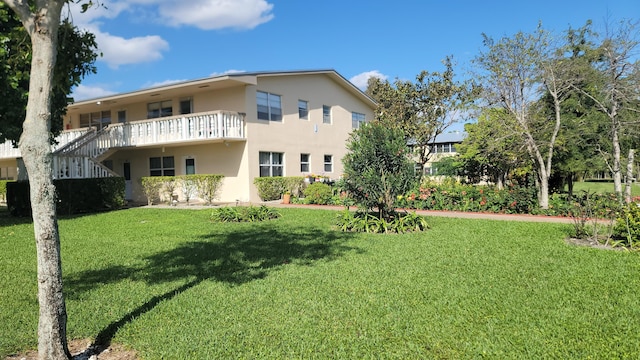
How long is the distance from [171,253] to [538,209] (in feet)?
36.3

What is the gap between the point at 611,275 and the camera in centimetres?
589

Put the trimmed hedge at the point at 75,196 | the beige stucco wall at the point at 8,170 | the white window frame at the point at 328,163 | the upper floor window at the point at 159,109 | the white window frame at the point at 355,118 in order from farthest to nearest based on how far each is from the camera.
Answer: the beige stucco wall at the point at 8,170
the white window frame at the point at 355,118
the white window frame at the point at 328,163
the upper floor window at the point at 159,109
the trimmed hedge at the point at 75,196

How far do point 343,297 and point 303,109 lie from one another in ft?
62.7

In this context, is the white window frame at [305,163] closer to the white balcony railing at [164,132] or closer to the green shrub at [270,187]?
the green shrub at [270,187]

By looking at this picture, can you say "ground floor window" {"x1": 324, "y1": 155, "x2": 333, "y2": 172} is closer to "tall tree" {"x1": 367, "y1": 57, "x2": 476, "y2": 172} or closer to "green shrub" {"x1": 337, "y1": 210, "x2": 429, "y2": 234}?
"tall tree" {"x1": 367, "y1": 57, "x2": 476, "y2": 172}

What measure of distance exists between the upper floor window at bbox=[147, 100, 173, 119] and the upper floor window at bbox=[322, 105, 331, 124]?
28.4 feet

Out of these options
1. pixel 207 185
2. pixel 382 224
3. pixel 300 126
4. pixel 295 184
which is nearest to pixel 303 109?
pixel 300 126

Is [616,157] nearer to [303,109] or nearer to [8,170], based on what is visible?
[303,109]

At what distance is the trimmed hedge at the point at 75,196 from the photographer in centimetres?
1551

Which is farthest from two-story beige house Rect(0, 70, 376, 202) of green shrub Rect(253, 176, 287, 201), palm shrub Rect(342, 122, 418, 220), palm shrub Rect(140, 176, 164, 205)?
palm shrub Rect(342, 122, 418, 220)

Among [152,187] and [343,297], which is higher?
[152,187]

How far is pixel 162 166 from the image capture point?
22.4 m

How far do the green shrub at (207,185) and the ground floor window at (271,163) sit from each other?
2.41m

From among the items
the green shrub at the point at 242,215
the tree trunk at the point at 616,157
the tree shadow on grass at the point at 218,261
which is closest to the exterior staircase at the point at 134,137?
the green shrub at the point at 242,215
